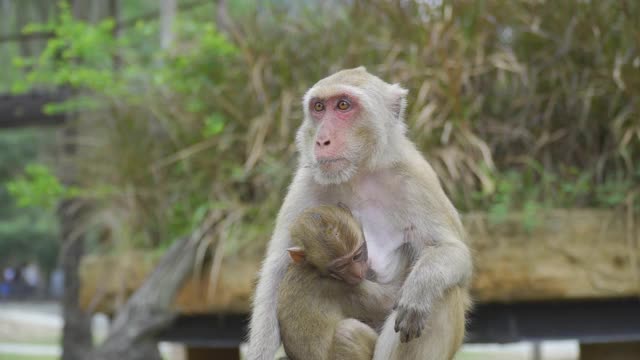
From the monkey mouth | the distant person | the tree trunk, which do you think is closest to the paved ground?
the distant person

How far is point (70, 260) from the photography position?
8867mm

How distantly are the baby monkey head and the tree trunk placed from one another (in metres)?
5.96

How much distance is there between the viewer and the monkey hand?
2912 millimetres

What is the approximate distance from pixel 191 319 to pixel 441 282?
162 inches

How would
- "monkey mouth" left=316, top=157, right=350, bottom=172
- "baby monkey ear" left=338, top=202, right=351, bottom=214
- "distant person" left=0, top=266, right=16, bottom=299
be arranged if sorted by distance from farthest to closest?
"distant person" left=0, top=266, right=16, bottom=299, "baby monkey ear" left=338, top=202, right=351, bottom=214, "monkey mouth" left=316, top=157, right=350, bottom=172

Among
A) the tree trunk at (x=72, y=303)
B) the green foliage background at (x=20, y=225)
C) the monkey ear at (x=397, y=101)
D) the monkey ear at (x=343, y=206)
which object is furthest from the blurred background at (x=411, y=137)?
the green foliage background at (x=20, y=225)

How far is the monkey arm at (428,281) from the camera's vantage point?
9.62 feet

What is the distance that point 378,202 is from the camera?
3.42 metres

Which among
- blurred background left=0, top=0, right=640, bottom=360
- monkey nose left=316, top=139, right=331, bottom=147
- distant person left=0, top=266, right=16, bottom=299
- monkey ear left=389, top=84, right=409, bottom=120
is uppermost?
monkey ear left=389, top=84, right=409, bottom=120

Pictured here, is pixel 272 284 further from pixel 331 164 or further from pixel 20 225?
pixel 20 225

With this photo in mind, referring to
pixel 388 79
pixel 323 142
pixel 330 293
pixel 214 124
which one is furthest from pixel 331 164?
pixel 214 124

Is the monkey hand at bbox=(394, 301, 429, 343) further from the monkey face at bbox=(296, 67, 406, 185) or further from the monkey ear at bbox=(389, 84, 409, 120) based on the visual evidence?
the monkey ear at bbox=(389, 84, 409, 120)

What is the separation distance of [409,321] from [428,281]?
0.17m

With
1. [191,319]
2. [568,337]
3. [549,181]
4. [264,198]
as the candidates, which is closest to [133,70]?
[264,198]
